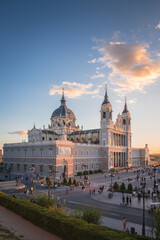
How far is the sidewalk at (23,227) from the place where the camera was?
1536cm

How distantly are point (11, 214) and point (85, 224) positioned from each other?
32.0 ft

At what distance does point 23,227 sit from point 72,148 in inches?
2061

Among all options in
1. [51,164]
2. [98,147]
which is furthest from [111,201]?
[98,147]

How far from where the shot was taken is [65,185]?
4878 cm

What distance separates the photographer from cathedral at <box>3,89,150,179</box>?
2522 inches

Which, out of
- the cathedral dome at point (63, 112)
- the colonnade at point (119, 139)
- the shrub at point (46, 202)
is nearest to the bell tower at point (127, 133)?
the colonnade at point (119, 139)

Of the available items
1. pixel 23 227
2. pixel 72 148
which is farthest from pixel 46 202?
pixel 72 148

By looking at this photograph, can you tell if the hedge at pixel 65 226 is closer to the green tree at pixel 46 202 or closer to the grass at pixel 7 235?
the green tree at pixel 46 202

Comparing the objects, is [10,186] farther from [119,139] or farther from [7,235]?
[119,139]

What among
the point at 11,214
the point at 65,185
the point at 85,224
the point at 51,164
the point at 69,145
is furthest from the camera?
the point at 69,145

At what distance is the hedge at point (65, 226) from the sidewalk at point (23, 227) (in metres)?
0.32

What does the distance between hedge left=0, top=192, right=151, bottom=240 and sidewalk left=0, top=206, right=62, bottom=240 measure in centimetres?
32

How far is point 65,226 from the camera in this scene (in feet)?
48.4

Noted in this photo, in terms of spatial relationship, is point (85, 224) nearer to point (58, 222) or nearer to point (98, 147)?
point (58, 222)
